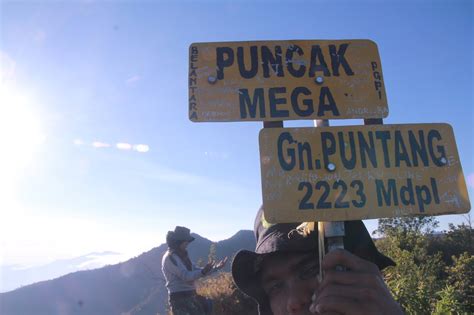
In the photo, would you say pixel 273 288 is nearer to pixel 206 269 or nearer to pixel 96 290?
pixel 206 269

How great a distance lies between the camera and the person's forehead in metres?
2.14

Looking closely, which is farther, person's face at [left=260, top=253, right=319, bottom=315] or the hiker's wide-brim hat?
the hiker's wide-brim hat

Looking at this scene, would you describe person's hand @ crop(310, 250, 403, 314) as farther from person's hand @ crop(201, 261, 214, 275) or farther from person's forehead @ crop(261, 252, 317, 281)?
person's hand @ crop(201, 261, 214, 275)

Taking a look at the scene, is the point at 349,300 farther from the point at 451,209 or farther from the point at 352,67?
the point at 352,67

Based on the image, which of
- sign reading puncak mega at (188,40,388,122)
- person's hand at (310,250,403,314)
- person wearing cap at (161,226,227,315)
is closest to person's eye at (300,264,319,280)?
person's hand at (310,250,403,314)

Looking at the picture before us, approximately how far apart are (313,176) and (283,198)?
19 centimetres

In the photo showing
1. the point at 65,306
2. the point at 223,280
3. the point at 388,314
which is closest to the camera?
the point at 388,314

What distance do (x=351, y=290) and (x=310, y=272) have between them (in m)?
0.69

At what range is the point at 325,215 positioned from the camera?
5.55 ft

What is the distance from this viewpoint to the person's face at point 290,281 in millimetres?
1978

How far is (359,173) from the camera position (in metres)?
1.76

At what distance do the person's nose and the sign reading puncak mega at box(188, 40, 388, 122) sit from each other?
3.26 ft

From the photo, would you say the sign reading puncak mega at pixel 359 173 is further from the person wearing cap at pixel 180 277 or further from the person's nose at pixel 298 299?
the person wearing cap at pixel 180 277

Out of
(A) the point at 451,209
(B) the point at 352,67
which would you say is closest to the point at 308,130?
(B) the point at 352,67
